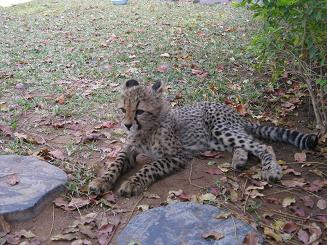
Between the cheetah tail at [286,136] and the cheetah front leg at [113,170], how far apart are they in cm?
147

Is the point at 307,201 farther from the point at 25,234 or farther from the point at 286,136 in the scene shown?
the point at 25,234

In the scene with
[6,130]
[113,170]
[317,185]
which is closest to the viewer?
[317,185]

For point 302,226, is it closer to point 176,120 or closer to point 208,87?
point 176,120

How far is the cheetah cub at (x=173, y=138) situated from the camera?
432 centimetres

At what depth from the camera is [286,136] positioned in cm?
500

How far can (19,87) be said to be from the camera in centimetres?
707

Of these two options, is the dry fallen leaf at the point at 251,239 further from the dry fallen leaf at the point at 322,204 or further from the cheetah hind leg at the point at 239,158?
the cheetah hind leg at the point at 239,158

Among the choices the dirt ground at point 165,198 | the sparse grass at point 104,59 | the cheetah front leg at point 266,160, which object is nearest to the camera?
the dirt ground at point 165,198

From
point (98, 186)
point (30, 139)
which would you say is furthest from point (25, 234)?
point (30, 139)

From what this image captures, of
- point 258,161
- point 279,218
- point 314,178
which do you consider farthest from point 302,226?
point 258,161

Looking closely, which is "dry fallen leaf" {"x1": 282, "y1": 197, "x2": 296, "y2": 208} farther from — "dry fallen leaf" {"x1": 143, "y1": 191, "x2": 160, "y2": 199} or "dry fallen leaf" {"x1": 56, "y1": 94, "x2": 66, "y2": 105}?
"dry fallen leaf" {"x1": 56, "y1": 94, "x2": 66, "y2": 105}

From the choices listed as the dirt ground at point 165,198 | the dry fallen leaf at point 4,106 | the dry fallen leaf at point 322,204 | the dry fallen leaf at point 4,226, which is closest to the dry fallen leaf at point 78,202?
the dirt ground at point 165,198

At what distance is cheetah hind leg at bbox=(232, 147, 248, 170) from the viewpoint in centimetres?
451

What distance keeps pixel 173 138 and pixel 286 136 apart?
51.1 inches
